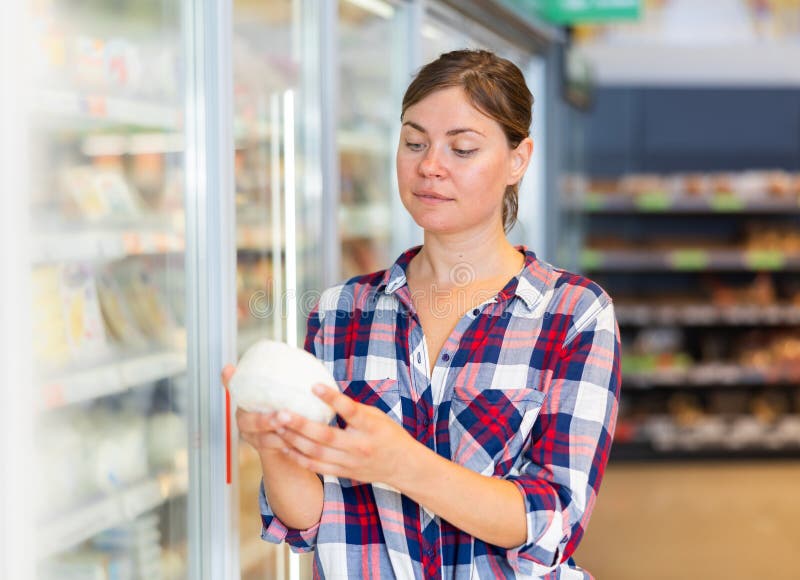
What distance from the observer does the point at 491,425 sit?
1.27 meters

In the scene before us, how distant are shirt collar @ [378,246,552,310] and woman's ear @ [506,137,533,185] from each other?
0.41 ft

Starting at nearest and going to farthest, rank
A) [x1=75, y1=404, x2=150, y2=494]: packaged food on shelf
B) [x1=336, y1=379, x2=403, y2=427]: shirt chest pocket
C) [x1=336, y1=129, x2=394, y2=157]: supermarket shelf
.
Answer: [x1=336, y1=379, x2=403, y2=427]: shirt chest pocket
[x1=75, y1=404, x2=150, y2=494]: packaged food on shelf
[x1=336, y1=129, x2=394, y2=157]: supermarket shelf

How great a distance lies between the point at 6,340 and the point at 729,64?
616cm

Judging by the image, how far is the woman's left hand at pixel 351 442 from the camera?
3.49 ft

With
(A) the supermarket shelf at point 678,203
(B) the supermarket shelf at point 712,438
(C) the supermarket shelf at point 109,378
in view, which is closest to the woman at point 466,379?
(C) the supermarket shelf at point 109,378

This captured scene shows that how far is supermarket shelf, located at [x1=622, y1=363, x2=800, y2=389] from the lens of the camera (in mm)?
5875

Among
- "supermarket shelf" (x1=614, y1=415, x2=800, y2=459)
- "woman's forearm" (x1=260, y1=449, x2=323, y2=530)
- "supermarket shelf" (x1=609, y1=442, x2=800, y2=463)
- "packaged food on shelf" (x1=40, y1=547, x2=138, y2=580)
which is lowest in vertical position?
"supermarket shelf" (x1=609, y1=442, x2=800, y2=463)

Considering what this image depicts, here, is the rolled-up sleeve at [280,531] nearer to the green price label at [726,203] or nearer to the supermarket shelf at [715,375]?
the supermarket shelf at [715,375]

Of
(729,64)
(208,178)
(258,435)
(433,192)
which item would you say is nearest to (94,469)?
(208,178)

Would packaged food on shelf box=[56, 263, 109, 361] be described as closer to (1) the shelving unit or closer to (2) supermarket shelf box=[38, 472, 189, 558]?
(2) supermarket shelf box=[38, 472, 189, 558]

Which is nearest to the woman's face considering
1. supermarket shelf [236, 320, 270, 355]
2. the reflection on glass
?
A: supermarket shelf [236, 320, 270, 355]

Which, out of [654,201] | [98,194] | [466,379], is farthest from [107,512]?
[654,201]

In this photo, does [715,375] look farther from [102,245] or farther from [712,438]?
[102,245]

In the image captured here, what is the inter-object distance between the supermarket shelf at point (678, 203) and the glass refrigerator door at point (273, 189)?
11.5 ft
